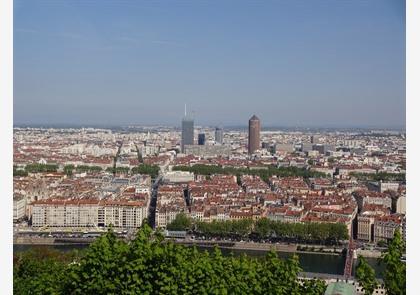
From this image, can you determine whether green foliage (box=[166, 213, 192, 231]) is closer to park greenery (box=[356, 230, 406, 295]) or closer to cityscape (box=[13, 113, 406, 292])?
cityscape (box=[13, 113, 406, 292])

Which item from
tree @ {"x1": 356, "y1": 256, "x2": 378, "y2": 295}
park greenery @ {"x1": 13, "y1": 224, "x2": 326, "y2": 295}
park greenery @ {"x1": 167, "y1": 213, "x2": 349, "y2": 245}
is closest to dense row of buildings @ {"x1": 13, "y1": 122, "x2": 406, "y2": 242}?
park greenery @ {"x1": 167, "y1": 213, "x2": 349, "y2": 245}

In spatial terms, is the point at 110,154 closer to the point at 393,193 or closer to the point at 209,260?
the point at 393,193

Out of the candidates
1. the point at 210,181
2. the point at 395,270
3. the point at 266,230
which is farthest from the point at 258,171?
the point at 395,270
